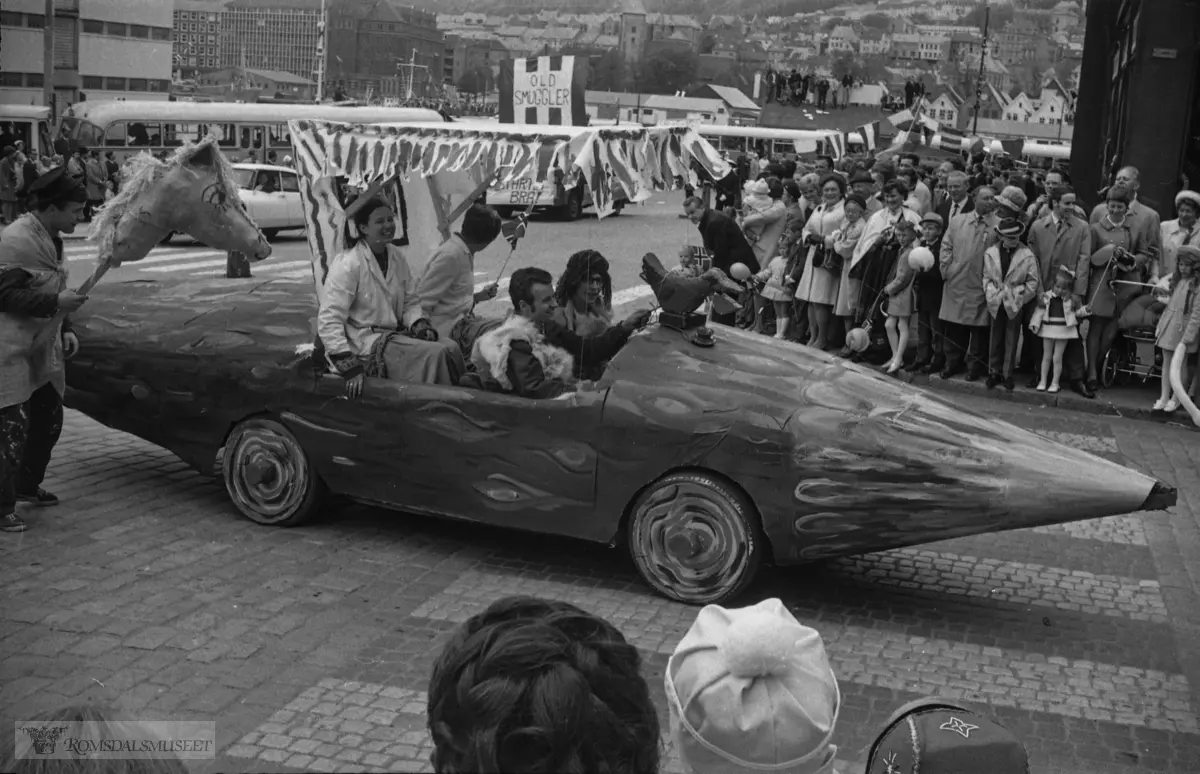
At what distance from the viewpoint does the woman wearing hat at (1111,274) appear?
12539 mm

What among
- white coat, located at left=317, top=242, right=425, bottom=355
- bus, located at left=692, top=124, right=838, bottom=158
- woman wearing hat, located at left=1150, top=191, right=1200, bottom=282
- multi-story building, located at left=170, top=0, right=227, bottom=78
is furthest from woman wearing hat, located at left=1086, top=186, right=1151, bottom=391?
bus, located at left=692, top=124, right=838, bottom=158

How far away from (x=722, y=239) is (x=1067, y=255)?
3.25 metres

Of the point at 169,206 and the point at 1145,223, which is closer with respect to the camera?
the point at 169,206

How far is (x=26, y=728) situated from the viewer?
2.07m

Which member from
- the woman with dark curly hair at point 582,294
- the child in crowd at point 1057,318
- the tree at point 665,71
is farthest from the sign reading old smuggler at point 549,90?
the child in crowd at point 1057,318

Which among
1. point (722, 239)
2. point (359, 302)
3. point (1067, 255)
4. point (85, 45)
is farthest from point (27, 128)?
point (1067, 255)

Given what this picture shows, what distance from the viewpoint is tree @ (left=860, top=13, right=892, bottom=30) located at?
287 feet

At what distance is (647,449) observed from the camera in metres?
6.91

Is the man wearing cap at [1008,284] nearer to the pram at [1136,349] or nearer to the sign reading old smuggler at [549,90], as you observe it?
the pram at [1136,349]

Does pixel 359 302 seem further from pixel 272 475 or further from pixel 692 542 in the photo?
pixel 692 542

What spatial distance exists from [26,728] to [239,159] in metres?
30.4

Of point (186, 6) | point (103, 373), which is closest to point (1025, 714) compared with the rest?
point (103, 373)

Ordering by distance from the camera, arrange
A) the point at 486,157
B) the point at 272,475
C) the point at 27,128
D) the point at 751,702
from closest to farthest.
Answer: the point at 751,702 → the point at 272,475 → the point at 486,157 → the point at 27,128

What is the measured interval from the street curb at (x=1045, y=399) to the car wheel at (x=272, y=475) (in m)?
6.99
